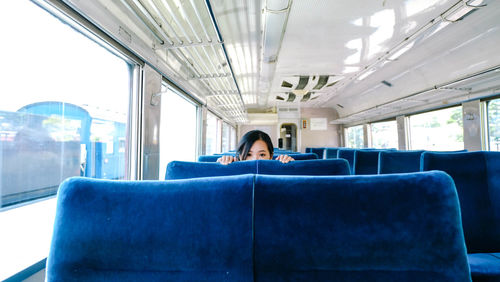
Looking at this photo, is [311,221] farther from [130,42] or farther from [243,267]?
[130,42]

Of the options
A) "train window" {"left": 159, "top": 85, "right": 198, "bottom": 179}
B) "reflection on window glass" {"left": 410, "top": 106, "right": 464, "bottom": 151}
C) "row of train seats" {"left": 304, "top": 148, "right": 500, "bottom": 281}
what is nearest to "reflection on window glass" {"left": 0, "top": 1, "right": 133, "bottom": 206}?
"train window" {"left": 159, "top": 85, "right": 198, "bottom": 179}

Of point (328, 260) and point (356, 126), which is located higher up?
point (356, 126)

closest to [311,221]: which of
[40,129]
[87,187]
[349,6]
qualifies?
[87,187]

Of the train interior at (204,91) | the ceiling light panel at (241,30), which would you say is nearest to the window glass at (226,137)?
the train interior at (204,91)

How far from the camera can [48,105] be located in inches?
61.4

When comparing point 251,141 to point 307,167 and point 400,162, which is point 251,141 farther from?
point 400,162

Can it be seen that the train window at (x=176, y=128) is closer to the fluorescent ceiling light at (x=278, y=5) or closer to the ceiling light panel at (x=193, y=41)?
the ceiling light panel at (x=193, y=41)

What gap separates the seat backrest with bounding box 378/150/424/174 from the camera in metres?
2.41

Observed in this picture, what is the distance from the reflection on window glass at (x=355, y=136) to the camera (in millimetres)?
10000

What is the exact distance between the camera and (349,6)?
9.23 ft

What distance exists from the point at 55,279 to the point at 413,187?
0.86 meters

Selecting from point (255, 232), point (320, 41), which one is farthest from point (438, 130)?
point (255, 232)

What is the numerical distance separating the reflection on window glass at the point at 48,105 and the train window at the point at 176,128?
1.19 m

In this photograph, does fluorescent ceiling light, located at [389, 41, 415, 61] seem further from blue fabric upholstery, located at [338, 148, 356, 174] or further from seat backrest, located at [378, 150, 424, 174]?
seat backrest, located at [378, 150, 424, 174]
